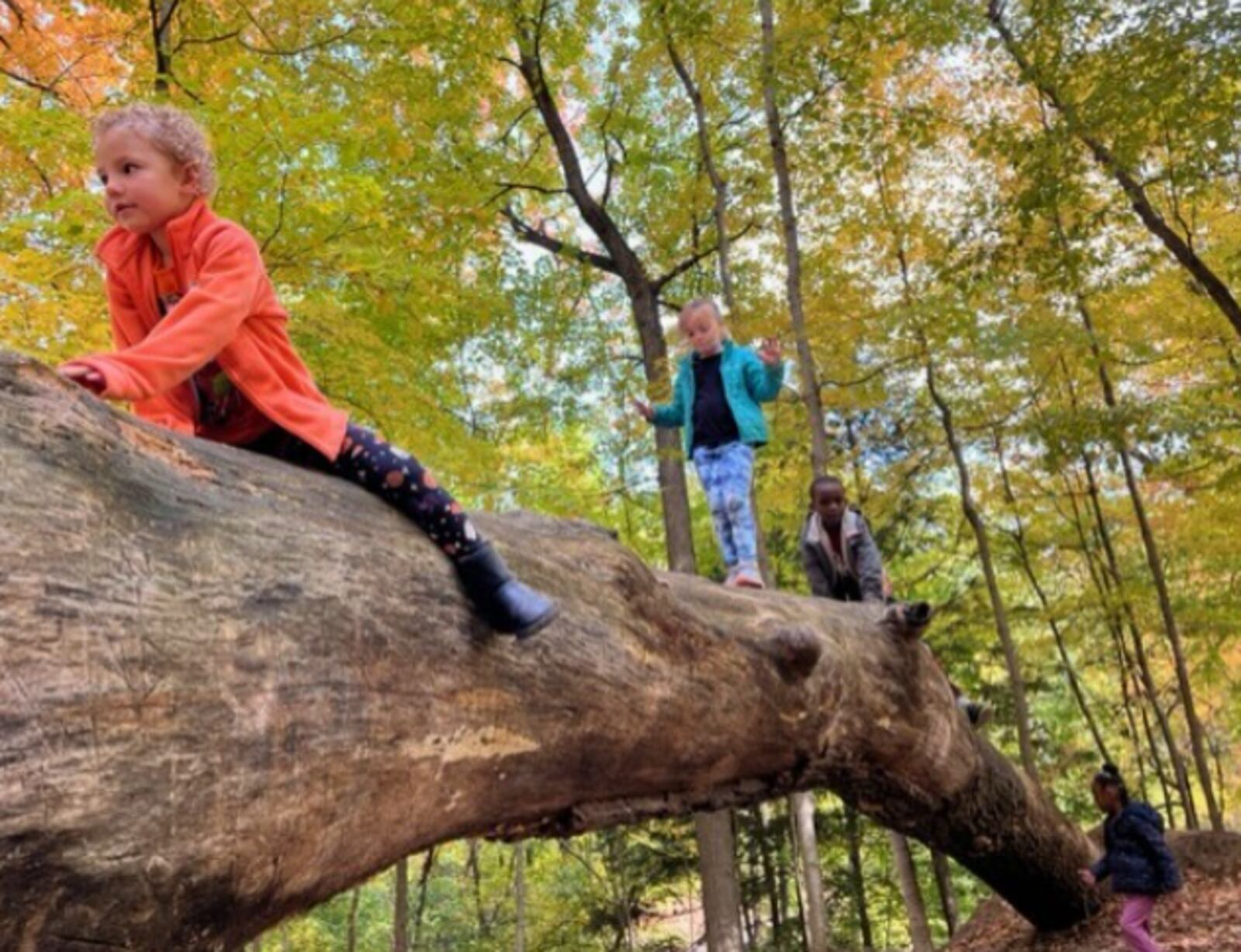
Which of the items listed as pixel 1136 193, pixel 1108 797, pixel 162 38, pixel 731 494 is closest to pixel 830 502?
pixel 731 494

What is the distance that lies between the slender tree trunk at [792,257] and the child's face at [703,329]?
2.47m

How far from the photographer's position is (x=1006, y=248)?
9.32 metres

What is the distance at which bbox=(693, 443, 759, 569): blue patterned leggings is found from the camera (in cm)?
591

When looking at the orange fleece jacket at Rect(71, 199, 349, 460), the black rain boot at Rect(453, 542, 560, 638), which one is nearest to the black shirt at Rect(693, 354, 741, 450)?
the black rain boot at Rect(453, 542, 560, 638)

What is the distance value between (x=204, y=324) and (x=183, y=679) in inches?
35.0

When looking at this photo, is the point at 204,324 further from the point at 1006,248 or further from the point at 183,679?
the point at 1006,248

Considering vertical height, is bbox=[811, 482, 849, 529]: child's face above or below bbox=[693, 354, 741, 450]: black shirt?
below

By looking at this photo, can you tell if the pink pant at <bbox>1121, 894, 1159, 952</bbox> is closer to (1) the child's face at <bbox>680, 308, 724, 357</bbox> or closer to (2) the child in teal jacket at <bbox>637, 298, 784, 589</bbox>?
(2) the child in teal jacket at <bbox>637, 298, 784, 589</bbox>

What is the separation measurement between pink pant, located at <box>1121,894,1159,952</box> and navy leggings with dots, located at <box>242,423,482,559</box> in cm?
595

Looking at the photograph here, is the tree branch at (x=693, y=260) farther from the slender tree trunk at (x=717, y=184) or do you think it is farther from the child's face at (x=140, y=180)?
the child's face at (x=140, y=180)

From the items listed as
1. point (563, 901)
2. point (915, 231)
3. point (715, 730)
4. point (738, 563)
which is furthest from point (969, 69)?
point (563, 901)

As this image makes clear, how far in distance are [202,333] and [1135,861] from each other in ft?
22.6

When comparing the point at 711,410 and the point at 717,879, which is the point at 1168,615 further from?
the point at 711,410

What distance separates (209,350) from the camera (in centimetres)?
224
